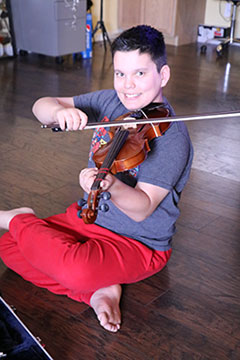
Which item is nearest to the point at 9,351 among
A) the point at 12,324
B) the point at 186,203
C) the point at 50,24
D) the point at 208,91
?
the point at 12,324

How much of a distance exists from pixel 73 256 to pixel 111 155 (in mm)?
307

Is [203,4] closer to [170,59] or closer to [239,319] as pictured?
[170,59]

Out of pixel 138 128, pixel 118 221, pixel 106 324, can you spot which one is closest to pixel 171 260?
pixel 118 221

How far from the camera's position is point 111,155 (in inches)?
41.6

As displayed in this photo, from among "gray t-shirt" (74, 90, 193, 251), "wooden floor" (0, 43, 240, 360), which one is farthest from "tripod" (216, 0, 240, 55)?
"gray t-shirt" (74, 90, 193, 251)

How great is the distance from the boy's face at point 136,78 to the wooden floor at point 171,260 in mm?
524

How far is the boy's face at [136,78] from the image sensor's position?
117 cm

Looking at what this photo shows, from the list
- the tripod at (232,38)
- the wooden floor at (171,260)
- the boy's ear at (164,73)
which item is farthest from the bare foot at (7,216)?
the tripod at (232,38)

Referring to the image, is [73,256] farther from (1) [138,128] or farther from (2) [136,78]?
(2) [136,78]

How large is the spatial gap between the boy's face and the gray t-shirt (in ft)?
0.24

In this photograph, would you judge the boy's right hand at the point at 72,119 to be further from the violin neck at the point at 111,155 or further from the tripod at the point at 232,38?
the tripod at the point at 232,38

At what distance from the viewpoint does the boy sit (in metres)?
1.17

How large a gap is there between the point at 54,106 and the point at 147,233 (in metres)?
0.43

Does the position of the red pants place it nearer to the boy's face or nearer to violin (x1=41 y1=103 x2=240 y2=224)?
violin (x1=41 y1=103 x2=240 y2=224)
